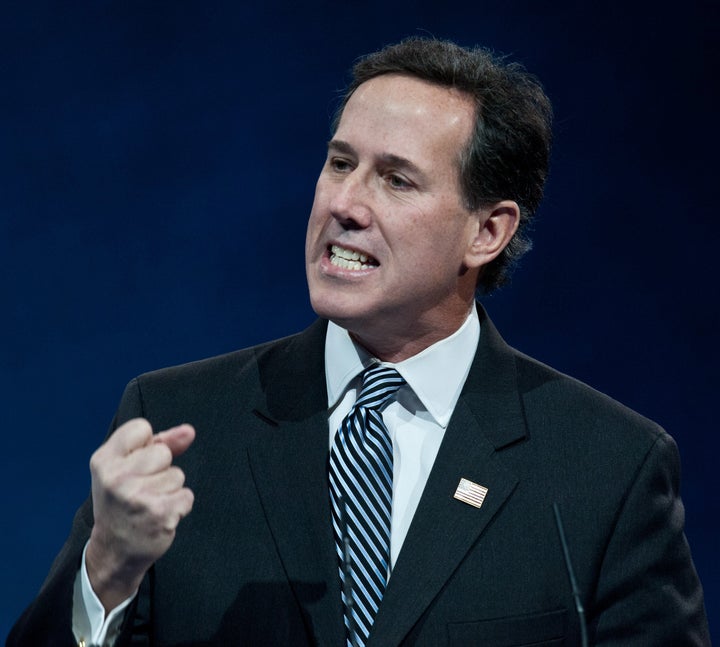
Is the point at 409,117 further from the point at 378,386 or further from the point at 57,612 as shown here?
the point at 57,612

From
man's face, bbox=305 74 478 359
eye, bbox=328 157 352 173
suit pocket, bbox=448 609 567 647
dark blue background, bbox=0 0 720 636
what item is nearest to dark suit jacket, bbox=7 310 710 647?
suit pocket, bbox=448 609 567 647

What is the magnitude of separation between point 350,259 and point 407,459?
351mm

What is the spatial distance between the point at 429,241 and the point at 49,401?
1.25 m

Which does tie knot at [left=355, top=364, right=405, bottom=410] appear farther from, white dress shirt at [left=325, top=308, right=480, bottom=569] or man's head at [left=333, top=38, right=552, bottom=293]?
man's head at [left=333, top=38, right=552, bottom=293]

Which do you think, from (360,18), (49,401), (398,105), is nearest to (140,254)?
(49,401)

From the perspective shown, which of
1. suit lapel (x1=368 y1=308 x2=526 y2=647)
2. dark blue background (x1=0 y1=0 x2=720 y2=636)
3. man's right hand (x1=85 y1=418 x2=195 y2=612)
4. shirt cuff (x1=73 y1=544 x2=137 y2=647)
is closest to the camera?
man's right hand (x1=85 y1=418 x2=195 y2=612)

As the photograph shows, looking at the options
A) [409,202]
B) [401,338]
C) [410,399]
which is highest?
[409,202]

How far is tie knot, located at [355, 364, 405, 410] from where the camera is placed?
2.04 m

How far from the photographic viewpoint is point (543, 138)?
2340mm

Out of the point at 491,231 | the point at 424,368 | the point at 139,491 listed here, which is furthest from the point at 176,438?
the point at 491,231

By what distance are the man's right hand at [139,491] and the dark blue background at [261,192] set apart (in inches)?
54.6

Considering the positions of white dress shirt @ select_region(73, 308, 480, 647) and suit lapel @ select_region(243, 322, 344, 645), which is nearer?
suit lapel @ select_region(243, 322, 344, 645)

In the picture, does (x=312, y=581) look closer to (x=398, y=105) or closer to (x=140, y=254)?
(x=398, y=105)

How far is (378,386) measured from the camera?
206 cm
